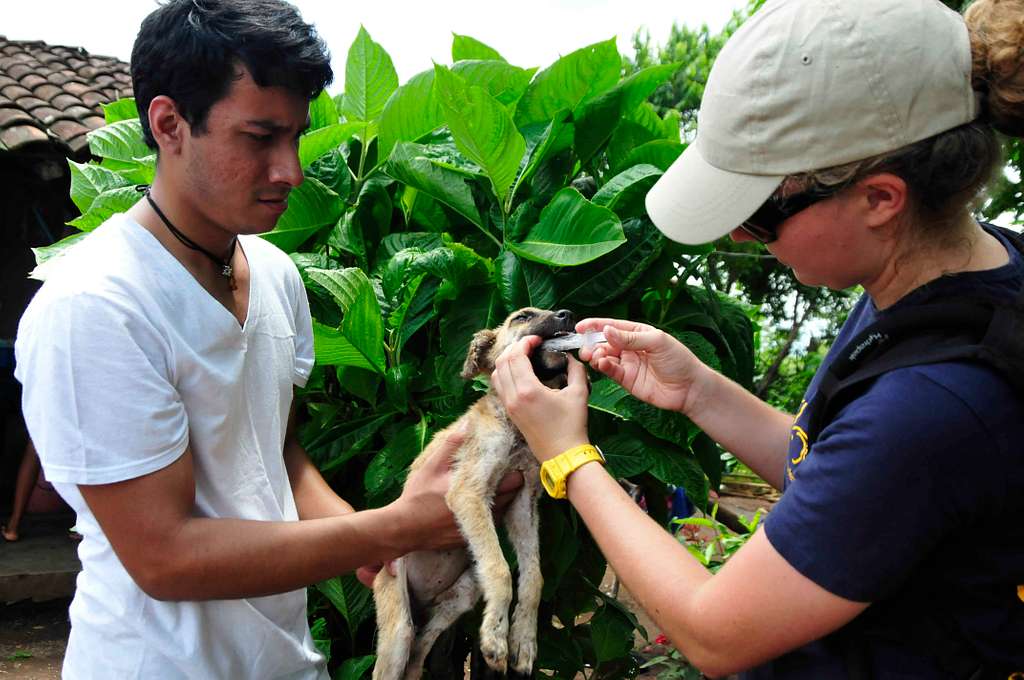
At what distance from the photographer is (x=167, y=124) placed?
2164 mm

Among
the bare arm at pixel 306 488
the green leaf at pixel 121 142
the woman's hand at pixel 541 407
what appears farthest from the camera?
the green leaf at pixel 121 142

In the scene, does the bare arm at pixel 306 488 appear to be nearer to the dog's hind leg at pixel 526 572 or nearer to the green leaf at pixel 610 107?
the dog's hind leg at pixel 526 572

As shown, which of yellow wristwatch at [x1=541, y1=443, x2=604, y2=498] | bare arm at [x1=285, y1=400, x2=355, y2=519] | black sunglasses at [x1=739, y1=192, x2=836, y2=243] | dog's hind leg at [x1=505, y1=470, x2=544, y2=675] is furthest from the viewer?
dog's hind leg at [x1=505, y1=470, x2=544, y2=675]

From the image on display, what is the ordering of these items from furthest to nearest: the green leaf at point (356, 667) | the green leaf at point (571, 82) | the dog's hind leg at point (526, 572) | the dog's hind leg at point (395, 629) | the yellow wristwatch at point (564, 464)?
the green leaf at point (571, 82) → the green leaf at point (356, 667) → the dog's hind leg at point (395, 629) → the dog's hind leg at point (526, 572) → the yellow wristwatch at point (564, 464)

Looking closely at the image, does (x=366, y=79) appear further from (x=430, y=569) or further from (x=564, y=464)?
(x=564, y=464)

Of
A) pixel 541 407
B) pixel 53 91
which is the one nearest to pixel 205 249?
pixel 541 407

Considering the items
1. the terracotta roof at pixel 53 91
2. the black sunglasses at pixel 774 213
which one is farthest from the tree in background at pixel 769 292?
the black sunglasses at pixel 774 213

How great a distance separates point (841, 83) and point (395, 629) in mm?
2300

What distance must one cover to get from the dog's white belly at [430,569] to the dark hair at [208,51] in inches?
67.9

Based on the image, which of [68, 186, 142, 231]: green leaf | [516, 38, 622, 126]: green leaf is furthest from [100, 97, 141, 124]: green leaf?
[516, 38, 622, 126]: green leaf

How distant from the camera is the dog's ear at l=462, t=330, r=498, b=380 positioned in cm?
297

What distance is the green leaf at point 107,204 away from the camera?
342 cm

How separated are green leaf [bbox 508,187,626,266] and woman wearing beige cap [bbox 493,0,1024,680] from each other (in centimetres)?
101

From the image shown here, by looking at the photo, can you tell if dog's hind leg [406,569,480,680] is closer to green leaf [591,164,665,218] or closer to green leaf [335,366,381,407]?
green leaf [335,366,381,407]
